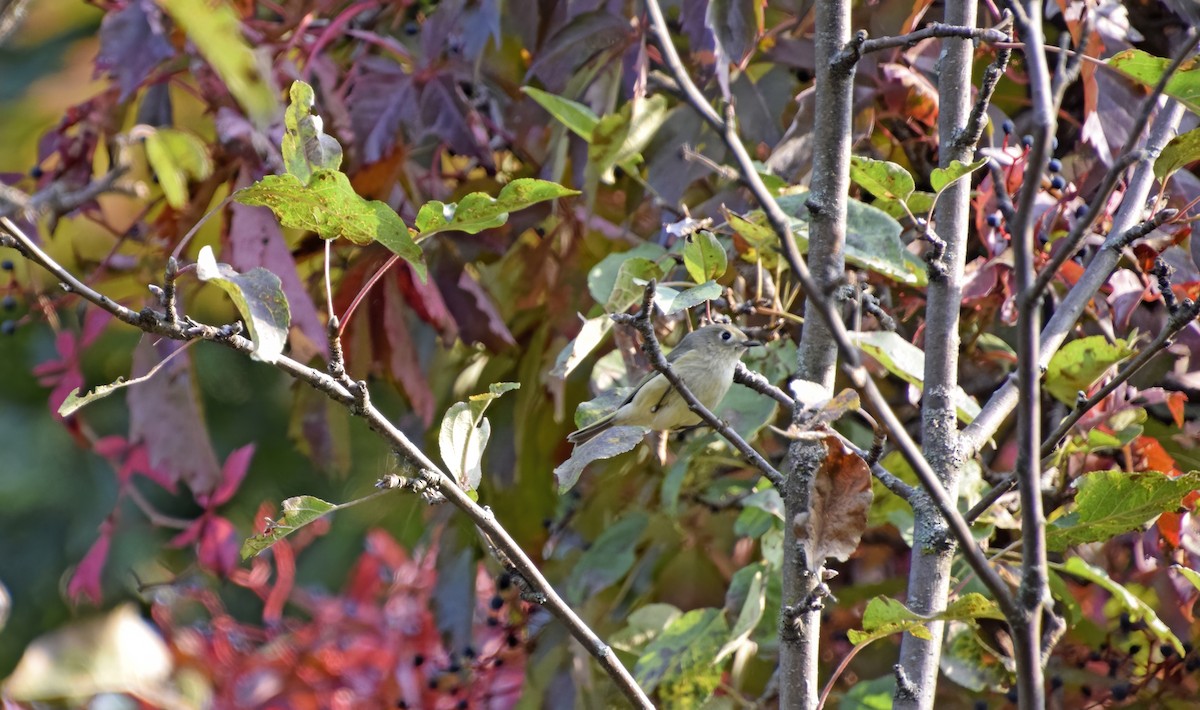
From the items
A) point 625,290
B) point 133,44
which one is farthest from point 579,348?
point 133,44

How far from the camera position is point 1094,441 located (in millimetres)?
1454

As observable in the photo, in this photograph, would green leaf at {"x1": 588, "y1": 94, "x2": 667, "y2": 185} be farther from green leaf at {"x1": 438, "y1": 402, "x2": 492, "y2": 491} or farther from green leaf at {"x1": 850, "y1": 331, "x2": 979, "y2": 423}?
green leaf at {"x1": 438, "y1": 402, "x2": 492, "y2": 491}

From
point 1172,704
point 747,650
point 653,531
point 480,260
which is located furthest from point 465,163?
point 1172,704

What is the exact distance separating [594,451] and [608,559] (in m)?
0.81

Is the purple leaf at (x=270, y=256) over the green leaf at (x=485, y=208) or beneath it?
beneath

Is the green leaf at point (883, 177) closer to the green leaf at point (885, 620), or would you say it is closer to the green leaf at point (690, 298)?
the green leaf at point (690, 298)

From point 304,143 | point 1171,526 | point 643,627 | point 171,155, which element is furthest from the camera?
point 643,627

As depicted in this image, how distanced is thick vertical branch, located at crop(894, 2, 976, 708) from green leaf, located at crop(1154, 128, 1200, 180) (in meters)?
0.19

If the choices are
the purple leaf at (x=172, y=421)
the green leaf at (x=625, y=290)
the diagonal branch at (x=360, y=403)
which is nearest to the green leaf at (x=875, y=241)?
the green leaf at (x=625, y=290)

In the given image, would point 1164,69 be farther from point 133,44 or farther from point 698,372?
point 133,44

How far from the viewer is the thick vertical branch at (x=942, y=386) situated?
1.11 meters

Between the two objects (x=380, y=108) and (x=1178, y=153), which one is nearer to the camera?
(x=1178, y=153)

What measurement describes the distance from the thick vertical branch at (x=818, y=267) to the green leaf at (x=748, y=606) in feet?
1.28

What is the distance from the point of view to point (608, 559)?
1.87 metres
